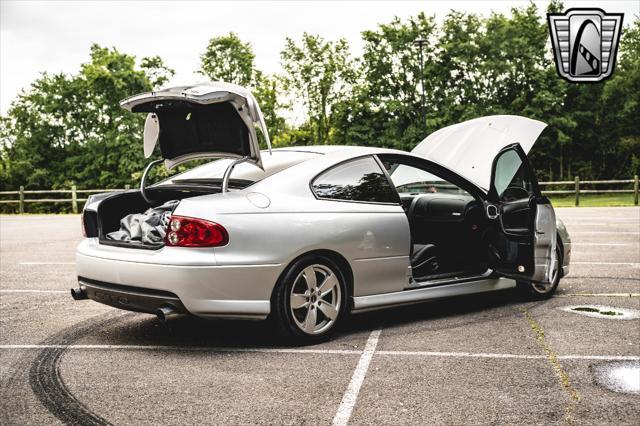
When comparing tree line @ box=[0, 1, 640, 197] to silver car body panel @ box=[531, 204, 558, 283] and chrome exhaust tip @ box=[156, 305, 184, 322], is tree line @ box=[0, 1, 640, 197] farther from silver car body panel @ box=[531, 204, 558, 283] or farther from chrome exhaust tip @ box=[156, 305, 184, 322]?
chrome exhaust tip @ box=[156, 305, 184, 322]

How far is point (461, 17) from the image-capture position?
5006 centimetres

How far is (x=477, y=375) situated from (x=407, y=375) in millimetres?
431

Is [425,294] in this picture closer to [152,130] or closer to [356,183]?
[356,183]

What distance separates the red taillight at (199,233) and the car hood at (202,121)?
28.2 inches

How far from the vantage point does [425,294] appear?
609 centimetres

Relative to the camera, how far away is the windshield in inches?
218

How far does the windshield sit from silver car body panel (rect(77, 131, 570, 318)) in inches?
4.2

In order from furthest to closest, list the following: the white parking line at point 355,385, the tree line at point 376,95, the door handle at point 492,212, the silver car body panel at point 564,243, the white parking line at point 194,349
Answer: the tree line at point 376,95 → the silver car body panel at point 564,243 → the door handle at point 492,212 → the white parking line at point 194,349 → the white parking line at point 355,385

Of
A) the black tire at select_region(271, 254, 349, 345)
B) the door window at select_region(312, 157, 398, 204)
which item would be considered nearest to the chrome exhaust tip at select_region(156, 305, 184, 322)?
the black tire at select_region(271, 254, 349, 345)

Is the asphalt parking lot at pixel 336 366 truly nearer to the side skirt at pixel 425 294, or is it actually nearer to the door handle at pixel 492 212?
the side skirt at pixel 425 294

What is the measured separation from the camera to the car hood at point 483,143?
6.54m

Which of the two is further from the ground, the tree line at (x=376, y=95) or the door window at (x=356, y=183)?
the tree line at (x=376, y=95)

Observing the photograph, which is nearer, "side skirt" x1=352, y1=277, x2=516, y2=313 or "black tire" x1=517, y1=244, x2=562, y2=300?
"side skirt" x1=352, y1=277, x2=516, y2=313

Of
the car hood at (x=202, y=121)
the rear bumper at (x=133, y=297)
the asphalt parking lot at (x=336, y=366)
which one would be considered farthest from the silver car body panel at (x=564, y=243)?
the rear bumper at (x=133, y=297)
